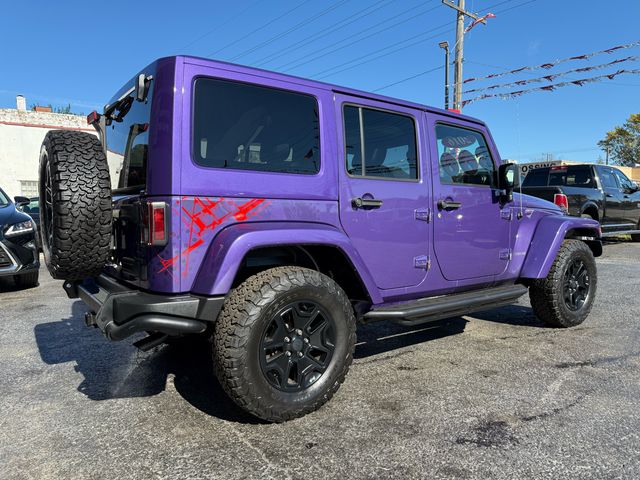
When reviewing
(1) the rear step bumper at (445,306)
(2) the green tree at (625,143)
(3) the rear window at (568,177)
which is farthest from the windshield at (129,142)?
(2) the green tree at (625,143)

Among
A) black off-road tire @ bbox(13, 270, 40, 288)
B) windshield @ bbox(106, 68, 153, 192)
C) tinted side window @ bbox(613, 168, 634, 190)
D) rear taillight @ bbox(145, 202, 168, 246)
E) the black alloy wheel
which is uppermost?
tinted side window @ bbox(613, 168, 634, 190)

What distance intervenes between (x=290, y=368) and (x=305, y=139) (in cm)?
141

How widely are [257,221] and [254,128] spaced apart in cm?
57

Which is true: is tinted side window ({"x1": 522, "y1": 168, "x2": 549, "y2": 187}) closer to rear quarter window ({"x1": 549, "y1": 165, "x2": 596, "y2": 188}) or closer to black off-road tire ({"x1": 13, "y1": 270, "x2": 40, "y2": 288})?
rear quarter window ({"x1": 549, "y1": 165, "x2": 596, "y2": 188})

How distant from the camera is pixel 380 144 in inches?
134

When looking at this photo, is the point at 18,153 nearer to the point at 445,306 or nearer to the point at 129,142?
the point at 129,142

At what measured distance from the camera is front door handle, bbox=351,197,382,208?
3113 millimetres

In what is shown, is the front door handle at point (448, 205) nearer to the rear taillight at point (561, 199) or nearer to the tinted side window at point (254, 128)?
the tinted side window at point (254, 128)

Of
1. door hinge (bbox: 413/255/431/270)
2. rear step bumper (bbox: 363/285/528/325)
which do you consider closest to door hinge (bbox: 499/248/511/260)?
rear step bumper (bbox: 363/285/528/325)

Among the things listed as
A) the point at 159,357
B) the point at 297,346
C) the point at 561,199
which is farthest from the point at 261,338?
the point at 561,199

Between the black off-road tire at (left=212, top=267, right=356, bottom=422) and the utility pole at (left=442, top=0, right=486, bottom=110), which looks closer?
the black off-road tire at (left=212, top=267, right=356, bottom=422)

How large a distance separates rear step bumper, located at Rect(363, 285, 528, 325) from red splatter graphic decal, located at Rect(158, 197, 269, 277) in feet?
3.87

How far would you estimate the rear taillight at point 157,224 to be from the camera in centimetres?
243

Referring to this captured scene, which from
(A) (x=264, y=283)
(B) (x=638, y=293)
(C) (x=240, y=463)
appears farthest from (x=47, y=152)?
(B) (x=638, y=293)
